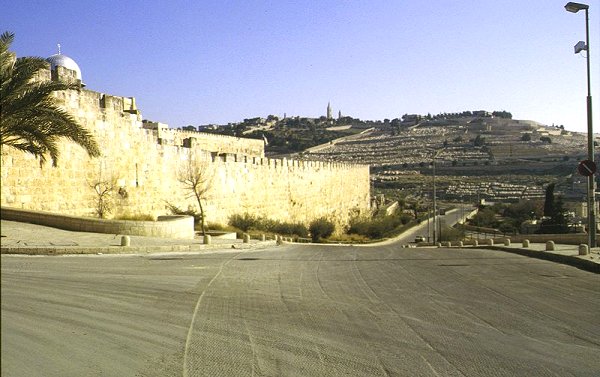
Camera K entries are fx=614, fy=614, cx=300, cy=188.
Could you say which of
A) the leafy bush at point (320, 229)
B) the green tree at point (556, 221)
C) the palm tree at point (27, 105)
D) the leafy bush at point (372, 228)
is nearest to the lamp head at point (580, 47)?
the palm tree at point (27, 105)

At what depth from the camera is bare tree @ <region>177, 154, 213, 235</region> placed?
72.8 feet

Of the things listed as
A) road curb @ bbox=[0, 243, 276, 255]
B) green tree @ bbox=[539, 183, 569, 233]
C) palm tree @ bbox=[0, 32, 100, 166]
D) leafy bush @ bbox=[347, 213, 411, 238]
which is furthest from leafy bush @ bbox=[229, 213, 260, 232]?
leafy bush @ bbox=[347, 213, 411, 238]

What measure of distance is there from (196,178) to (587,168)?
45.5ft

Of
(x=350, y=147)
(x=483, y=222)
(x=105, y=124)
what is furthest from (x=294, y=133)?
(x=105, y=124)

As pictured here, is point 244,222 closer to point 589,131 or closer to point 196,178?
point 196,178

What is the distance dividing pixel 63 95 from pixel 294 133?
4497 inches

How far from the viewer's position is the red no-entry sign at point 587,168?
42.1 feet

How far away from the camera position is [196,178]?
22656mm

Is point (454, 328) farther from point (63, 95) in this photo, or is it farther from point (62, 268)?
point (63, 95)

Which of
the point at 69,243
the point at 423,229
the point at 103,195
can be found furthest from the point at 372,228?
the point at 69,243

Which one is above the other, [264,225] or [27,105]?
[27,105]

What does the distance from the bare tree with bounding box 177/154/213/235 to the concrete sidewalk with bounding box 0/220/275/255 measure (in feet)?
21.5

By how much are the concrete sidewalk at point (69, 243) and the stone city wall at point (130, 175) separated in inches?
45.4

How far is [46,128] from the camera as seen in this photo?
453 inches
